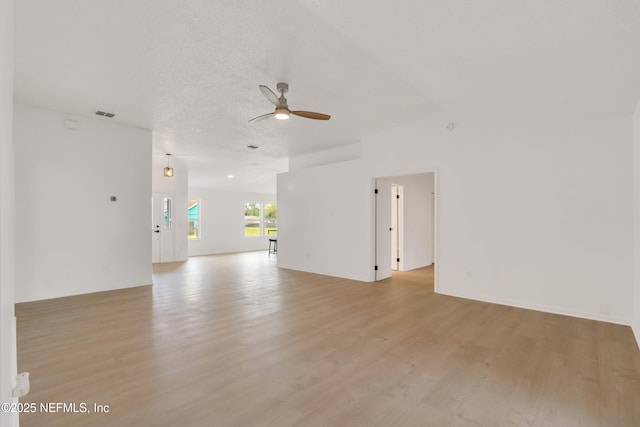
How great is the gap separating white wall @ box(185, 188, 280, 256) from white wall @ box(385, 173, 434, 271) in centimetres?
677

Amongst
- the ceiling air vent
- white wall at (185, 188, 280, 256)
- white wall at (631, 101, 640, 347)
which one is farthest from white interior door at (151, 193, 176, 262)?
white wall at (631, 101, 640, 347)

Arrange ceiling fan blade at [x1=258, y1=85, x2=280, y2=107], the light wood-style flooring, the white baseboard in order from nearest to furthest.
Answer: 1. the light wood-style flooring
2. ceiling fan blade at [x1=258, y1=85, x2=280, y2=107]
3. the white baseboard

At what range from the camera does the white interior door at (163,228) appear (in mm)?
8836

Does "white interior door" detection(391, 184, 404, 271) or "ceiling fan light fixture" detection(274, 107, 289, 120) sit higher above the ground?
"ceiling fan light fixture" detection(274, 107, 289, 120)

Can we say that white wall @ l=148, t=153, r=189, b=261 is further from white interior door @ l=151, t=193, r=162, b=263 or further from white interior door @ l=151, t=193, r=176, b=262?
white interior door @ l=151, t=193, r=162, b=263

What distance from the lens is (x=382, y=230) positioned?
609 centimetres

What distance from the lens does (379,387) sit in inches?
88.6

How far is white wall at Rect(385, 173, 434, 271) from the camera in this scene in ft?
23.4

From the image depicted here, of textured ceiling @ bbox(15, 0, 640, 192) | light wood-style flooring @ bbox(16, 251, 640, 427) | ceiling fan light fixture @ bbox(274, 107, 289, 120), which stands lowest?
light wood-style flooring @ bbox(16, 251, 640, 427)

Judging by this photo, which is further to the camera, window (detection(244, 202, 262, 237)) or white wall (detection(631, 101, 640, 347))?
window (detection(244, 202, 262, 237))

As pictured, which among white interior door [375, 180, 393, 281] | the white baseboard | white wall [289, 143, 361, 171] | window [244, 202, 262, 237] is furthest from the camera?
window [244, 202, 262, 237]

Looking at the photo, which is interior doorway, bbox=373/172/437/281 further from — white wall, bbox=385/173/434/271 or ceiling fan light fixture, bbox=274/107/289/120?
ceiling fan light fixture, bbox=274/107/289/120

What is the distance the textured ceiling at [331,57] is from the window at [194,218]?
600 centimetres

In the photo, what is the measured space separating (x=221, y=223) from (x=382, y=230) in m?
6.99
